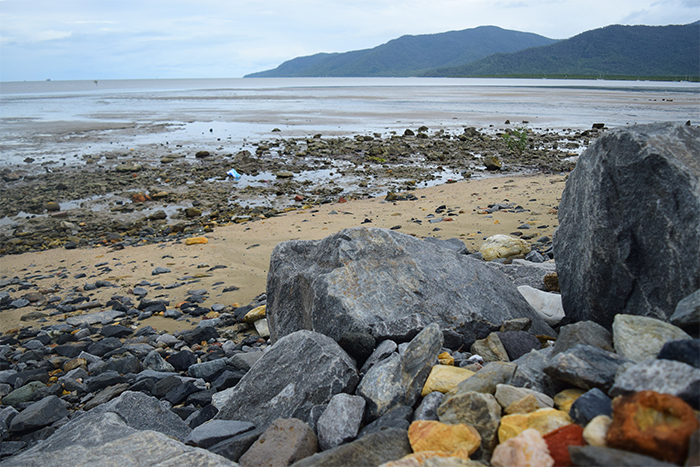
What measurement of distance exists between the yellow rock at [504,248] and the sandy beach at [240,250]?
0.73 m

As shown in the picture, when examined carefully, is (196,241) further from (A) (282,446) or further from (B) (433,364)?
(A) (282,446)

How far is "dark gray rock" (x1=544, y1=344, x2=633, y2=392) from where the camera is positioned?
90.7 inches

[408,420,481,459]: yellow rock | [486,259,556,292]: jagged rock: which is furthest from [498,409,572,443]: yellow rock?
[486,259,556,292]: jagged rock

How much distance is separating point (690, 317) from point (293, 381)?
90.7 inches

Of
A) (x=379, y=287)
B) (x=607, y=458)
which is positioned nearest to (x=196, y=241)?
(x=379, y=287)

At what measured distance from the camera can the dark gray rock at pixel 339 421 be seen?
2691mm

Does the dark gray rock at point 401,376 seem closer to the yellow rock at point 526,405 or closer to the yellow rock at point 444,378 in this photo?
the yellow rock at point 444,378

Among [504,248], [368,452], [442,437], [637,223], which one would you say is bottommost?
[504,248]

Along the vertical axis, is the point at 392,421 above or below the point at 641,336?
below

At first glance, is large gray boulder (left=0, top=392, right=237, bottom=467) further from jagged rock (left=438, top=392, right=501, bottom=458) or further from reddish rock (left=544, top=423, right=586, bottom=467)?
reddish rock (left=544, top=423, right=586, bottom=467)

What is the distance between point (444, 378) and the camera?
3.00 metres

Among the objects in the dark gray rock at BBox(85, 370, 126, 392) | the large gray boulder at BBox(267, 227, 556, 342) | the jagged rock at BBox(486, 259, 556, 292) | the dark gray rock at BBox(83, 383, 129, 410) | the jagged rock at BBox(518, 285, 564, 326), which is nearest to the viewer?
the large gray boulder at BBox(267, 227, 556, 342)

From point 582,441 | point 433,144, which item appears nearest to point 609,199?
point 582,441

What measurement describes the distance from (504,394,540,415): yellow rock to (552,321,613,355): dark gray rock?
65 cm
